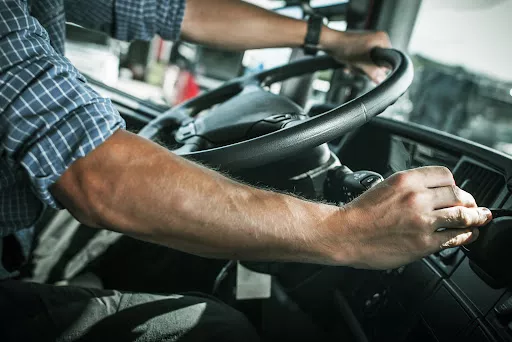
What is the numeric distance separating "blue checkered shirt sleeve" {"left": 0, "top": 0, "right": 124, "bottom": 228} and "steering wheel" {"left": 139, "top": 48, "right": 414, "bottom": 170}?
0.21 meters

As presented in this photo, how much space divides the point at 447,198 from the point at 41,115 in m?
0.57

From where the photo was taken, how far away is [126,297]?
31.3 inches

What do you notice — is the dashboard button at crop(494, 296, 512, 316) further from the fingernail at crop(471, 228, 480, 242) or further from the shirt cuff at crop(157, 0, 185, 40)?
the shirt cuff at crop(157, 0, 185, 40)

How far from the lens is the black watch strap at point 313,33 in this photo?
126 centimetres

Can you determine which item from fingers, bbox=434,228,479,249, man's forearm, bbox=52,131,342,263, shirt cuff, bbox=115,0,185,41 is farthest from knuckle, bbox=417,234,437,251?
shirt cuff, bbox=115,0,185,41

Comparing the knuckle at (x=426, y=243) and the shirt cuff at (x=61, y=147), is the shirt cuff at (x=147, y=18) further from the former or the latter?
the knuckle at (x=426, y=243)

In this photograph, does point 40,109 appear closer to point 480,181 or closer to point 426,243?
point 426,243

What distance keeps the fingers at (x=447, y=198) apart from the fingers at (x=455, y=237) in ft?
0.13

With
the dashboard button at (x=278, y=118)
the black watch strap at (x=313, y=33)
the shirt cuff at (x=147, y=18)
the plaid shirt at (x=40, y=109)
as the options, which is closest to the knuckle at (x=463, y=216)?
the dashboard button at (x=278, y=118)

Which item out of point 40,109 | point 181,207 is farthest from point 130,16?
point 181,207

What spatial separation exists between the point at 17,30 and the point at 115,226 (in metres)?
0.32

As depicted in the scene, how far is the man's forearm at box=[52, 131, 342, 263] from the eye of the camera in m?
0.56

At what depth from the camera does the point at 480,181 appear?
835 millimetres

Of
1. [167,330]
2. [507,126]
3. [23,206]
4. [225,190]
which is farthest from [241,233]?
[507,126]
